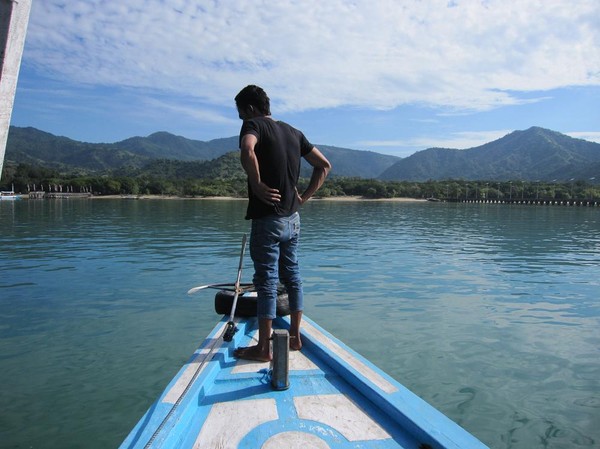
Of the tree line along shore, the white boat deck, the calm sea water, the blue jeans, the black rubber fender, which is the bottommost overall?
the calm sea water

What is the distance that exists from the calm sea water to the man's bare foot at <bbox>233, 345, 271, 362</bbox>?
70.3 inches

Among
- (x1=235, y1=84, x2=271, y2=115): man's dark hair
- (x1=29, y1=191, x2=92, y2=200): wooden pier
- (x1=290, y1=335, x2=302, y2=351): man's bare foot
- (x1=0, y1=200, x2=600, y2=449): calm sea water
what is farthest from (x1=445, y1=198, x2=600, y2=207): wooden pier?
(x1=235, y1=84, x2=271, y2=115): man's dark hair

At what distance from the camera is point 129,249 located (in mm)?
20578

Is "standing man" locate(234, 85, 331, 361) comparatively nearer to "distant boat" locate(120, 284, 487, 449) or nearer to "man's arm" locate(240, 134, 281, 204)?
"man's arm" locate(240, 134, 281, 204)

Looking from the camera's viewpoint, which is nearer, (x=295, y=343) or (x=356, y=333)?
(x=295, y=343)

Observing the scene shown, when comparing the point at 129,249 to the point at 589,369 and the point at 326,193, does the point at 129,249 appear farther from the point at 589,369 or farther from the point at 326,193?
the point at 326,193

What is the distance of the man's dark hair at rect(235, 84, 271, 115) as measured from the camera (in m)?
4.44

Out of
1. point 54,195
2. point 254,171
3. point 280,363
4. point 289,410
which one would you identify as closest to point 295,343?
point 280,363

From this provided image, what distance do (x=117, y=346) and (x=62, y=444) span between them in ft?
9.84

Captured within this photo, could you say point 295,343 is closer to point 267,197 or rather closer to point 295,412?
point 295,412

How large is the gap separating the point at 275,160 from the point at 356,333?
5320 mm

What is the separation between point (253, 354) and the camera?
4.48 m

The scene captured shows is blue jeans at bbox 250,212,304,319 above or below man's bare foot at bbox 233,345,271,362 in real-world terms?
above

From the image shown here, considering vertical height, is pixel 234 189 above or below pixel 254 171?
above
